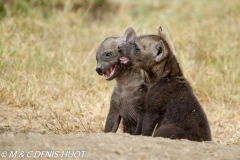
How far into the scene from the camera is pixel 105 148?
5.28m

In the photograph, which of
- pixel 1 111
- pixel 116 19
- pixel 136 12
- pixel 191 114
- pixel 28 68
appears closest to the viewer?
pixel 191 114

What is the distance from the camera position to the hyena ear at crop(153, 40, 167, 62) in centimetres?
652

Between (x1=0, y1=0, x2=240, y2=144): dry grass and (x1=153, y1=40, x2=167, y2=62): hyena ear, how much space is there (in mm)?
1224

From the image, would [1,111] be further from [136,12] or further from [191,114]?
[136,12]

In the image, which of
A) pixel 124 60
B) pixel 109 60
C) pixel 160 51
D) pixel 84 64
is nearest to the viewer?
pixel 160 51

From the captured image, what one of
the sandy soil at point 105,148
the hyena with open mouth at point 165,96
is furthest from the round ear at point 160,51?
the sandy soil at point 105,148

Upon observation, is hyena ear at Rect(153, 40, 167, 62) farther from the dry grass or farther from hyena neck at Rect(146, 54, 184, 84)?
the dry grass

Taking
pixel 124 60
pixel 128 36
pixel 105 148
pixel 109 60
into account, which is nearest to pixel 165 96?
pixel 124 60

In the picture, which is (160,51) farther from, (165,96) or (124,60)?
(165,96)

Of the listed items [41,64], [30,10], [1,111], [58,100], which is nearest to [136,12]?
[30,10]

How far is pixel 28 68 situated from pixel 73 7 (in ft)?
14.2

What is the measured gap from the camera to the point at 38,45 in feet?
31.6

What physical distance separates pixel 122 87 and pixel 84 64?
7.78 ft

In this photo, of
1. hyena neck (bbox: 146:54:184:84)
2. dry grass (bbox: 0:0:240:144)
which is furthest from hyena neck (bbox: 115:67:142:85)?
dry grass (bbox: 0:0:240:144)
